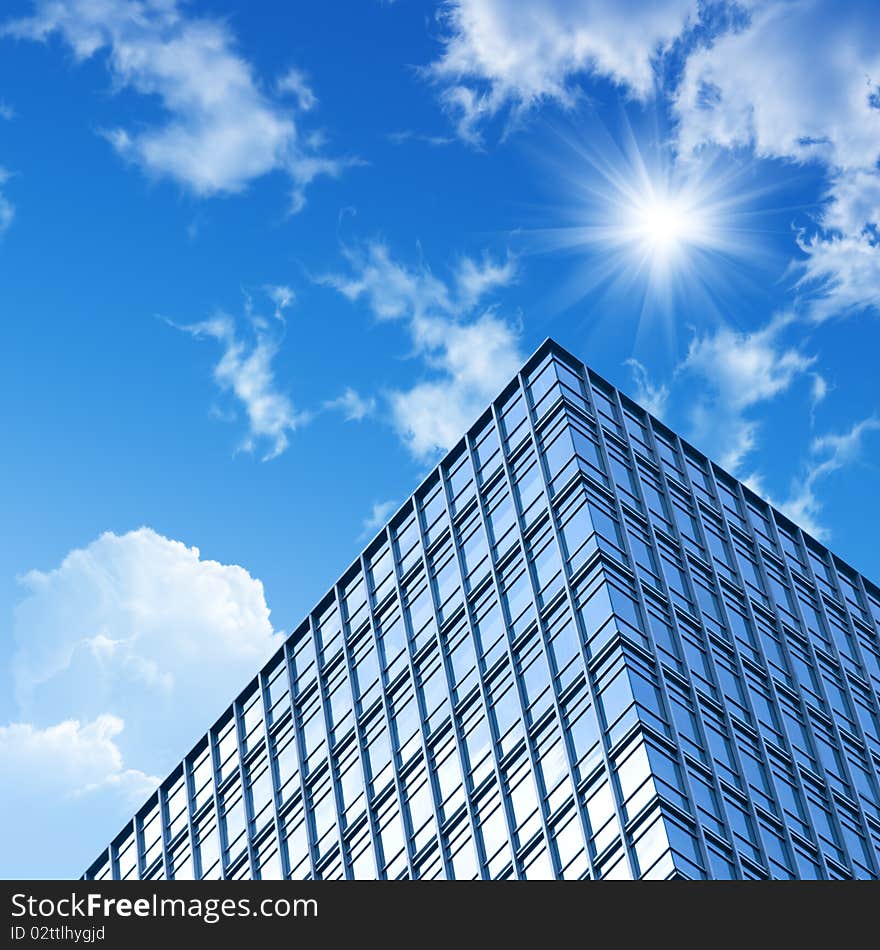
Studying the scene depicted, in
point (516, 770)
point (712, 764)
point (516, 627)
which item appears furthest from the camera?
point (516, 627)

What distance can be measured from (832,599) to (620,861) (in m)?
25.4

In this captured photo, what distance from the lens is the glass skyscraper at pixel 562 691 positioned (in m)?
44.2

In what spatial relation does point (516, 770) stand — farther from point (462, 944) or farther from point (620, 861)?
point (462, 944)

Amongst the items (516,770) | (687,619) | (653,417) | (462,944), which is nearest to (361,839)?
(516,770)

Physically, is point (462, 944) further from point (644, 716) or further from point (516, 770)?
point (516, 770)

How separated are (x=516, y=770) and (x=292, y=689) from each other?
18.8 m

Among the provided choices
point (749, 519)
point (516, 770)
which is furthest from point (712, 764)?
point (749, 519)

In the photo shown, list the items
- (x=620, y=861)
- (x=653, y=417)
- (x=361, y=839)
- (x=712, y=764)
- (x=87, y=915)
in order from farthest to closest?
(x=653, y=417) < (x=361, y=839) < (x=712, y=764) < (x=620, y=861) < (x=87, y=915)

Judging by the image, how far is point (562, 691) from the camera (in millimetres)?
46750

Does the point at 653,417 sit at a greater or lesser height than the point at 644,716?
greater

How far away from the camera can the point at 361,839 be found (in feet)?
178

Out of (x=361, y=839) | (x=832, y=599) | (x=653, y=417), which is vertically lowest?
(x=361, y=839)

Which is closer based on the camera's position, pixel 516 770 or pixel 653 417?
pixel 516 770

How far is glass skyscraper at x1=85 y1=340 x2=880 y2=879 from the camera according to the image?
145 feet
